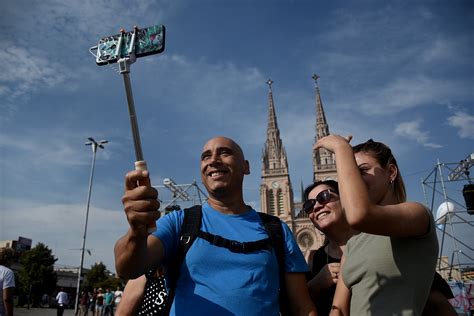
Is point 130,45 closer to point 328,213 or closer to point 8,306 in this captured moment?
point 328,213

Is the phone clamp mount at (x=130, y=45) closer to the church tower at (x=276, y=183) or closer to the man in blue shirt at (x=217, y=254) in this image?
the man in blue shirt at (x=217, y=254)

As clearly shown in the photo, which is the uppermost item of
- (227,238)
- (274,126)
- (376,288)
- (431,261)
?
(274,126)

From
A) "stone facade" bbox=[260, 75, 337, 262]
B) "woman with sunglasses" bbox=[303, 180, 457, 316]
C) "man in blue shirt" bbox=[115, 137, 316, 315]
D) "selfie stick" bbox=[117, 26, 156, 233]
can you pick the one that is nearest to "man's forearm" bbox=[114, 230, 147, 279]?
"man in blue shirt" bbox=[115, 137, 316, 315]

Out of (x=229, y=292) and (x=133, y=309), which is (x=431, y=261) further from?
(x=133, y=309)

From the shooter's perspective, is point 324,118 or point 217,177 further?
point 324,118

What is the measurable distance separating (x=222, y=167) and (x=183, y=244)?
24.1 inches

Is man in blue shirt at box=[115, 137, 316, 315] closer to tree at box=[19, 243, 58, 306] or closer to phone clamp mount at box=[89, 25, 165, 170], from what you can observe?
phone clamp mount at box=[89, 25, 165, 170]

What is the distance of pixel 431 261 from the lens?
1440 mm

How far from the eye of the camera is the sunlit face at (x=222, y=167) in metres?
2.22

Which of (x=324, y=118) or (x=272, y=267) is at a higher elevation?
(x=324, y=118)

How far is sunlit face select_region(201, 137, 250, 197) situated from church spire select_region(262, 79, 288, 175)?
59464 mm

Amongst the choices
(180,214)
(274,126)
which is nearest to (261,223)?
(180,214)

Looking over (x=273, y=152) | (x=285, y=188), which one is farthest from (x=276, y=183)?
(x=273, y=152)

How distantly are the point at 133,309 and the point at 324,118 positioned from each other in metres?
70.3
